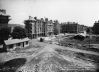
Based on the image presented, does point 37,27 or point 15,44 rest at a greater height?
point 37,27

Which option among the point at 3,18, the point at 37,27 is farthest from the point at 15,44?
the point at 37,27

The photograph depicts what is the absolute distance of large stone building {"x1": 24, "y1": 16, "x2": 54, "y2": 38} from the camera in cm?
5841

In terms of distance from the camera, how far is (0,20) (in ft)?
122

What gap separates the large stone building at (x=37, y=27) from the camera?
192 ft

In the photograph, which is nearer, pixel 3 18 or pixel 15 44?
pixel 15 44

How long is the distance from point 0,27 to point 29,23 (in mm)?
24129

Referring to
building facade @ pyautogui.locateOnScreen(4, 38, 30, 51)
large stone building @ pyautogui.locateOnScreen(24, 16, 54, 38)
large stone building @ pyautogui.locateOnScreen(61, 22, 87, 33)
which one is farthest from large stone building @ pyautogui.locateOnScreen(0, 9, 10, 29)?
large stone building @ pyautogui.locateOnScreen(61, 22, 87, 33)

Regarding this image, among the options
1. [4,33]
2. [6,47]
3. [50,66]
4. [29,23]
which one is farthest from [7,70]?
Answer: [29,23]

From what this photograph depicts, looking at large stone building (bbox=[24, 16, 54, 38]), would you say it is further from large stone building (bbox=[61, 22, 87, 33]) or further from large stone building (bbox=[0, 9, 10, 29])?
large stone building (bbox=[61, 22, 87, 33])

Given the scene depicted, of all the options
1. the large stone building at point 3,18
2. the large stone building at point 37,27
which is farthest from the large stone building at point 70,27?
the large stone building at point 3,18

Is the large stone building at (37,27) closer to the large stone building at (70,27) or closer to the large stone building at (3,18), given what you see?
the large stone building at (3,18)

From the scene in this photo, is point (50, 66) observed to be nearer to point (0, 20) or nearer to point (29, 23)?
point (0, 20)

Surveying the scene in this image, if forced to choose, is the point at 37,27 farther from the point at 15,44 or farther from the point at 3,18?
the point at 15,44

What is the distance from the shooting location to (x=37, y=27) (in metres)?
64.4
